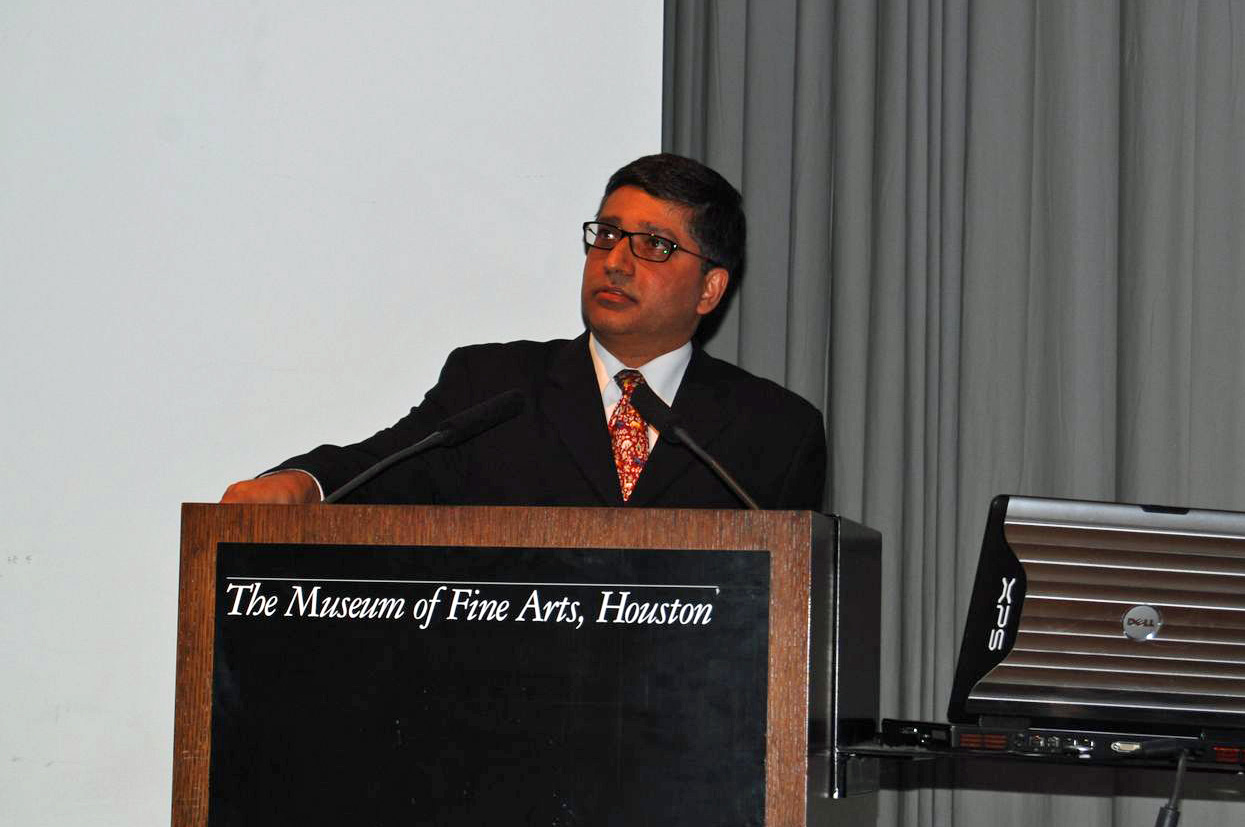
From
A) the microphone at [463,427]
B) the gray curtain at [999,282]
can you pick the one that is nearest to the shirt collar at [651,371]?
the gray curtain at [999,282]

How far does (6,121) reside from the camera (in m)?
2.75

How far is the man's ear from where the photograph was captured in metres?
2.43

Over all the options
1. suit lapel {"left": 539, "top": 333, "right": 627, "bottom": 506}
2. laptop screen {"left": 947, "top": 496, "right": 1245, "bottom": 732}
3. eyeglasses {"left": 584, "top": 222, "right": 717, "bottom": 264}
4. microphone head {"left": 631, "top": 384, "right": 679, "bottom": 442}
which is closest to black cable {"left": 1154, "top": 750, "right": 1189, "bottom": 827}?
laptop screen {"left": 947, "top": 496, "right": 1245, "bottom": 732}

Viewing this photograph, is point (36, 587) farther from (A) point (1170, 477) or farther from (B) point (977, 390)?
(A) point (1170, 477)

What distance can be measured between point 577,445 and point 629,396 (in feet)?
0.41

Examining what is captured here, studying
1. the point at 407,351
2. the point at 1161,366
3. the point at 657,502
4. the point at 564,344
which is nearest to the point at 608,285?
the point at 564,344

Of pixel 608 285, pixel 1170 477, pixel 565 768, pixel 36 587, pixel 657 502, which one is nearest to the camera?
pixel 565 768

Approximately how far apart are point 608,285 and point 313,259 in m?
0.76

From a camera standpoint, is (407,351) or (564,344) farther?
(407,351)

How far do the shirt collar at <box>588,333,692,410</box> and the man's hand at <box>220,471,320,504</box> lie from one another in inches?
28.4

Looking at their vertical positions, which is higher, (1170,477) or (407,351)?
(407,351)

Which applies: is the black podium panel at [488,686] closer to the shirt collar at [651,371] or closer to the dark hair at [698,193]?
the shirt collar at [651,371]

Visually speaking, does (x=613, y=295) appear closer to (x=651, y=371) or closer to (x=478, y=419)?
(x=651, y=371)

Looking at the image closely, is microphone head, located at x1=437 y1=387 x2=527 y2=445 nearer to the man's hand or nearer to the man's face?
the man's hand
